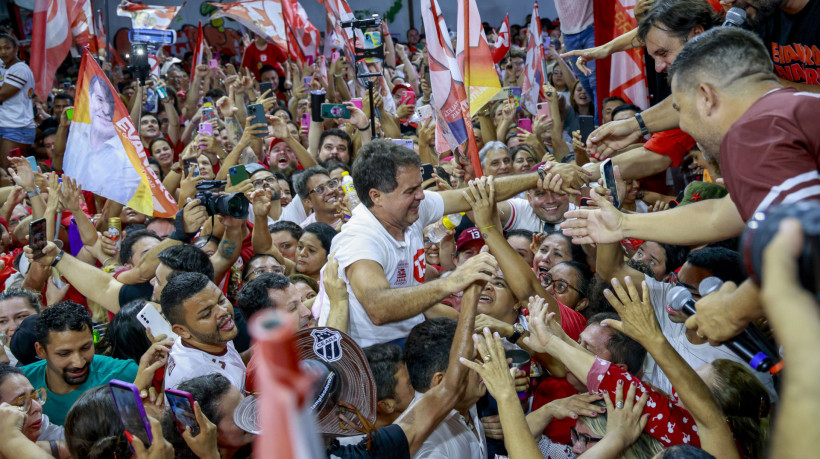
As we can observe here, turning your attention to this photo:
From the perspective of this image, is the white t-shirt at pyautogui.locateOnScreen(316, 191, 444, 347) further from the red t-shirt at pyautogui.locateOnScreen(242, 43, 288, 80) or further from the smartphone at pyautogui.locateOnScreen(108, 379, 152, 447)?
the red t-shirt at pyautogui.locateOnScreen(242, 43, 288, 80)

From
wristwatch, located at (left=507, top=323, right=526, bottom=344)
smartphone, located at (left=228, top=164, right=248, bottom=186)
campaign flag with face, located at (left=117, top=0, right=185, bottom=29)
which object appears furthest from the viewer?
campaign flag with face, located at (left=117, top=0, right=185, bottom=29)

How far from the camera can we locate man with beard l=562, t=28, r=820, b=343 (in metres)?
1.97

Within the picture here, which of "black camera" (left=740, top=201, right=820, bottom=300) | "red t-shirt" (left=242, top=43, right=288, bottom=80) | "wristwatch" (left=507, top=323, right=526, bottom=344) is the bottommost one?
"red t-shirt" (left=242, top=43, right=288, bottom=80)

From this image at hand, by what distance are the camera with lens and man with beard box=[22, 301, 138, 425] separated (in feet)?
3.14

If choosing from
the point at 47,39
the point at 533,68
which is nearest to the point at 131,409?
the point at 533,68

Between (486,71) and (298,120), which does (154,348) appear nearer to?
(486,71)

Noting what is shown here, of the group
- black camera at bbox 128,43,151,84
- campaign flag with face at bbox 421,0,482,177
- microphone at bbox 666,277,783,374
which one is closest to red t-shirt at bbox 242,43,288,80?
black camera at bbox 128,43,151,84

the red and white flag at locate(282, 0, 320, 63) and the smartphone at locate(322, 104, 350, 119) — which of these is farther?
the red and white flag at locate(282, 0, 320, 63)

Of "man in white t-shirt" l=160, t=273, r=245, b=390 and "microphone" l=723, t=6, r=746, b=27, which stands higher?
"microphone" l=723, t=6, r=746, b=27

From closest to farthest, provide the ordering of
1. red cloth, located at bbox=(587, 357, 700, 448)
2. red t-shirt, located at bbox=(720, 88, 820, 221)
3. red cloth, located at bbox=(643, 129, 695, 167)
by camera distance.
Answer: red t-shirt, located at bbox=(720, 88, 820, 221) → red cloth, located at bbox=(587, 357, 700, 448) → red cloth, located at bbox=(643, 129, 695, 167)

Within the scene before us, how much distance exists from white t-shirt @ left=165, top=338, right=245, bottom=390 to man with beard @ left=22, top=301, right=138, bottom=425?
1.59 feet

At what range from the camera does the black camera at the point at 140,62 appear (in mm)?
8161

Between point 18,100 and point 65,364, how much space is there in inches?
223

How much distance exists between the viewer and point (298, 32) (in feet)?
32.6
